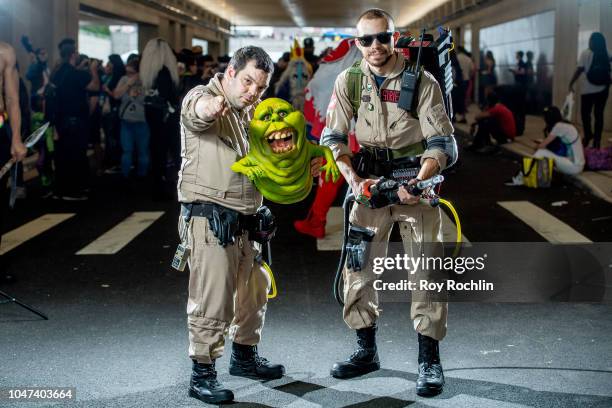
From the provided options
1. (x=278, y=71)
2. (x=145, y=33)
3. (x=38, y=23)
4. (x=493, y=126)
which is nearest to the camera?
(x=278, y=71)

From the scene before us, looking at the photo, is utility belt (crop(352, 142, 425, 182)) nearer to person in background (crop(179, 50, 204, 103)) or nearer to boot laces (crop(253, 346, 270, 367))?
boot laces (crop(253, 346, 270, 367))

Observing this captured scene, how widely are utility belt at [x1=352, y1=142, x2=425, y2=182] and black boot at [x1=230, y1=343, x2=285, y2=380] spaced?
1185mm

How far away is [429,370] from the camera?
16.5 feet

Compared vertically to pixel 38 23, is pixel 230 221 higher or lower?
lower

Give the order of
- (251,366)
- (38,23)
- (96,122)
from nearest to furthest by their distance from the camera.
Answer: (251,366) → (96,122) → (38,23)

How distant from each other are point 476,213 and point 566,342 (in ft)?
18.4

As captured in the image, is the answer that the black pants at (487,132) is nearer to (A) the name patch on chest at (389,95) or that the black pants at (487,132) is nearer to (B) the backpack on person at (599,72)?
(B) the backpack on person at (599,72)

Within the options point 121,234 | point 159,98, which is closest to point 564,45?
point 159,98

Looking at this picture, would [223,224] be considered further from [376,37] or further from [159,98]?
[159,98]

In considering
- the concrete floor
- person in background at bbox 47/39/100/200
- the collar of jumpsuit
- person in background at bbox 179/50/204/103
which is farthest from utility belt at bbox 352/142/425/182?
person in background at bbox 179/50/204/103

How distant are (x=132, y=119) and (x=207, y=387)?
9.46 m

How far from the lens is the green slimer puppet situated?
14.9ft

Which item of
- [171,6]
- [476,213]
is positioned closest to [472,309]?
[476,213]

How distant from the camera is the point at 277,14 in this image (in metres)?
56.4
